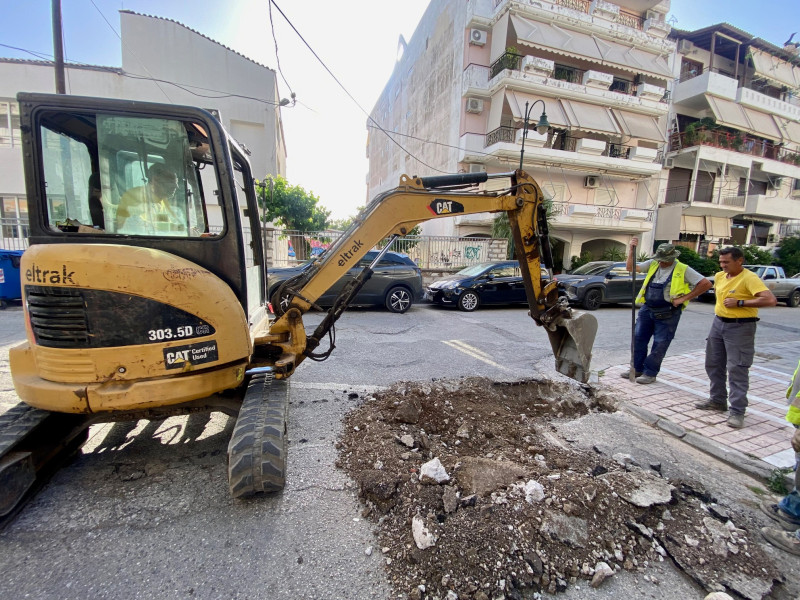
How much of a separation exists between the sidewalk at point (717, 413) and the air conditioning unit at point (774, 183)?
27912mm

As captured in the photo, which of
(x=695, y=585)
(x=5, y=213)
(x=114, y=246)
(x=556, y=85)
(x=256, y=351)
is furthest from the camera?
(x=556, y=85)

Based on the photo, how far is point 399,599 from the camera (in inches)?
74.2

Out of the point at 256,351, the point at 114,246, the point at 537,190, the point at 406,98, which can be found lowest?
the point at 256,351

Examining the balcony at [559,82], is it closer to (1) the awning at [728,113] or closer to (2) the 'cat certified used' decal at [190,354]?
(1) the awning at [728,113]

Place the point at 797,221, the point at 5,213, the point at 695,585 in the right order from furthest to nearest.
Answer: the point at 797,221, the point at 5,213, the point at 695,585

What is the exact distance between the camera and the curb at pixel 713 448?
308 centimetres

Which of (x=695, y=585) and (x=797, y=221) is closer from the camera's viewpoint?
(x=695, y=585)

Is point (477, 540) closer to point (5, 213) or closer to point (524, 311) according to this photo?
point (524, 311)

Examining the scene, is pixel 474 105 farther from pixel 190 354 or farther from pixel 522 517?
pixel 522 517

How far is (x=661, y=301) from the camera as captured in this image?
4.75 metres

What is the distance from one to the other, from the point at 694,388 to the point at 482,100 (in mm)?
17648

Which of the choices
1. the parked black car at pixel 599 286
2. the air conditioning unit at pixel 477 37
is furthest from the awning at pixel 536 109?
the parked black car at pixel 599 286

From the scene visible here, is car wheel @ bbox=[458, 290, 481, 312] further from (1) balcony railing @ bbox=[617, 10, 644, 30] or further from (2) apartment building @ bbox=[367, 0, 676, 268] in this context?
(1) balcony railing @ bbox=[617, 10, 644, 30]

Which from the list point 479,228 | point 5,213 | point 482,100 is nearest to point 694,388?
point 479,228
